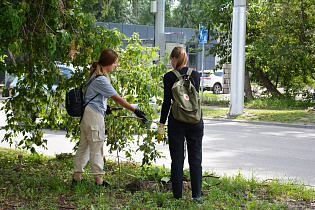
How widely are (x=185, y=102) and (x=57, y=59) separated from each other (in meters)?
2.39

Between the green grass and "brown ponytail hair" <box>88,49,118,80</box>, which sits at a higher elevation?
"brown ponytail hair" <box>88,49,118,80</box>

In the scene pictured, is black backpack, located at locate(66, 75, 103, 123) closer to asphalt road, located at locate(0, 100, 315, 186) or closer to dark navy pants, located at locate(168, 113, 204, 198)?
dark navy pants, located at locate(168, 113, 204, 198)

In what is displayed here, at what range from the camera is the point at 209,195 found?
5.42 metres

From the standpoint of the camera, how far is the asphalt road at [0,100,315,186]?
7559mm

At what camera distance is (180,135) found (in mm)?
5113

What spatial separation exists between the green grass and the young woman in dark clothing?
9.4 inches

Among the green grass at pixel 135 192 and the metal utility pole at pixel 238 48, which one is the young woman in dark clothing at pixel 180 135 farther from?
the metal utility pole at pixel 238 48

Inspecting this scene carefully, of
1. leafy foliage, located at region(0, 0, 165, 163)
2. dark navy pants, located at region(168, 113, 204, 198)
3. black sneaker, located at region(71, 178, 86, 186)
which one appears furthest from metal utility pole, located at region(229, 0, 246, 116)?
dark navy pants, located at region(168, 113, 204, 198)

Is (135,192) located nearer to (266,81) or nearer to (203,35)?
(203,35)

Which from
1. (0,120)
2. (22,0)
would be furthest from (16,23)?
(0,120)

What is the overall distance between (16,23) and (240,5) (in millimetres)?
12273

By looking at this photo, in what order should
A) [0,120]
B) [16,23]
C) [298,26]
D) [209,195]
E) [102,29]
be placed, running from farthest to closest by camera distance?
[298,26]
[0,120]
[102,29]
[209,195]
[16,23]

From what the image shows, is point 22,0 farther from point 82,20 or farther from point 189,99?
point 189,99

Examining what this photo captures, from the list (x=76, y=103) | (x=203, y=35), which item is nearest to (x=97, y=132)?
(x=76, y=103)
